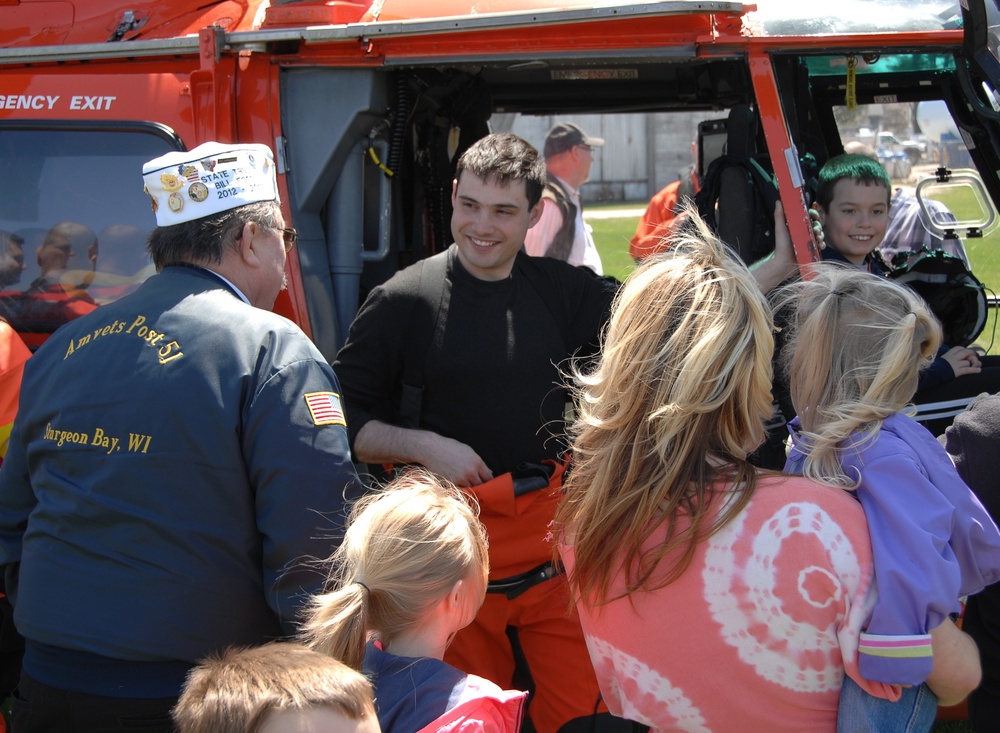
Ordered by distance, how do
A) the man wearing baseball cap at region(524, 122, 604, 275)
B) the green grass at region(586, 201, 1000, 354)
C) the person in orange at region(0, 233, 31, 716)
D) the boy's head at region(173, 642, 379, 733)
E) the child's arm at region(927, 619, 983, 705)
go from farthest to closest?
the man wearing baseball cap at region(524, 122, 604, 275) → the green grass at region(586, 201, 1000, 354) → the person in orange at region(0, 233, 31, 716) → the child's arm at region(927, 619, 983, 705) → the boy's head at region(173, 642, 379, 733)

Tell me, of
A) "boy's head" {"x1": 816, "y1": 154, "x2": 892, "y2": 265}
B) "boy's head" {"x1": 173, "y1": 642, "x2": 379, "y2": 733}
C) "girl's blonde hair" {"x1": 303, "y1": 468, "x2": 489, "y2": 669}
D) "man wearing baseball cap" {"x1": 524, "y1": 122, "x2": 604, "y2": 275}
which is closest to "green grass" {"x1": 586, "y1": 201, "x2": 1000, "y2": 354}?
"man wearing baseball cap" {"x1": 524, "y1": 122, "x2": 604, "y2": 275}

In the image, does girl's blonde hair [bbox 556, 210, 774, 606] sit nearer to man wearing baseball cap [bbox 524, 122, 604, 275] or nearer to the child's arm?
the child's arm

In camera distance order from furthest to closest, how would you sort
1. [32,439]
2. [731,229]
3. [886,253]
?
[886,253] < [731,229] < [32,439]

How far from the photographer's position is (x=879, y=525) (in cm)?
155

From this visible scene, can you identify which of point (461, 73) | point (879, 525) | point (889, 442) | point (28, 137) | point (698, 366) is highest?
point (461, 73)

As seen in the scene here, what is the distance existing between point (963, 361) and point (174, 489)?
8.36 feet

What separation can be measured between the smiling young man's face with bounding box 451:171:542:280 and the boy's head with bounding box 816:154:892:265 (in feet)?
4.06

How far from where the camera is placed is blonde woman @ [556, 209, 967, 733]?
152cm

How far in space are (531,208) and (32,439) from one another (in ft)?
5.09

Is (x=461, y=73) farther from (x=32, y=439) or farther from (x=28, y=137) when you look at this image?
(x=32, y=439)

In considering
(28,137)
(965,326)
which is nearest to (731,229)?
(965,326)

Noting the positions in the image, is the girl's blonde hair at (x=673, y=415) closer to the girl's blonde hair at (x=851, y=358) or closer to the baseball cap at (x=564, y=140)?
the girl's blonde hair at (x=851, y=358)

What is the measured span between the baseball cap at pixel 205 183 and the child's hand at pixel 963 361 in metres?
2.26

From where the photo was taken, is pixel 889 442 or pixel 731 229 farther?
pixel 731 229
